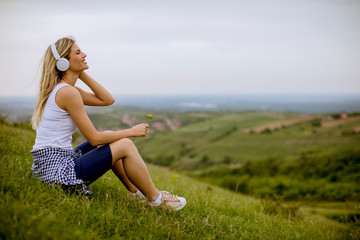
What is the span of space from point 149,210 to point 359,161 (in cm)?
2421

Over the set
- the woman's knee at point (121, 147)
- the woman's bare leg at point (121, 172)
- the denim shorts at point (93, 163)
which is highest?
the woman's knee at point (121, 147)

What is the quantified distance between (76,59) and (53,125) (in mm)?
803

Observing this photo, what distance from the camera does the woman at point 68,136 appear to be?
293cm

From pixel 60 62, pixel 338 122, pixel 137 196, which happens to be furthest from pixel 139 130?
pixel 338 122

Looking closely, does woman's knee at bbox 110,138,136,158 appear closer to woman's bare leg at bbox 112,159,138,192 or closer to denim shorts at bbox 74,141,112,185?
denim shorts at bbox 74,141,112,185

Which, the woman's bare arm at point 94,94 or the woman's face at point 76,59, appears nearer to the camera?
the woman's face at point 76,59

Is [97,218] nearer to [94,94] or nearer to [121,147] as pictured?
[121,147]

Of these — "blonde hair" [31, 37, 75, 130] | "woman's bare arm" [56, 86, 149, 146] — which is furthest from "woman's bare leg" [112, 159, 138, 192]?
"blonde hair" [31, 37, 75, 130]

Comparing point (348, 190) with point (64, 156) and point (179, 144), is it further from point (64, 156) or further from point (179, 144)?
point (179, 144)

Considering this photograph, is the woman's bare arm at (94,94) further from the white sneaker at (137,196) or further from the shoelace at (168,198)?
the shoelace at (168,198)

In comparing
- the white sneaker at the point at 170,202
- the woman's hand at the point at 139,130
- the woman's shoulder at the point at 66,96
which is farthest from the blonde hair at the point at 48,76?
the white sneaker at the point at 170,202

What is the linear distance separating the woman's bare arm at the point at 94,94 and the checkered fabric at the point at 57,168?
90 cm

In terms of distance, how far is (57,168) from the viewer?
116 inches

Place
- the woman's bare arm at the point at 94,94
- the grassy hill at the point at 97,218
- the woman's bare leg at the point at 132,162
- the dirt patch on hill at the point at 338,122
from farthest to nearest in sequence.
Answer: the dirt patch on hill at the point at 338,122
the woman's bare arm at the point at 94,94
the woman's bare leg at the point at 132,162
the grassy hill at the point at 97,218
